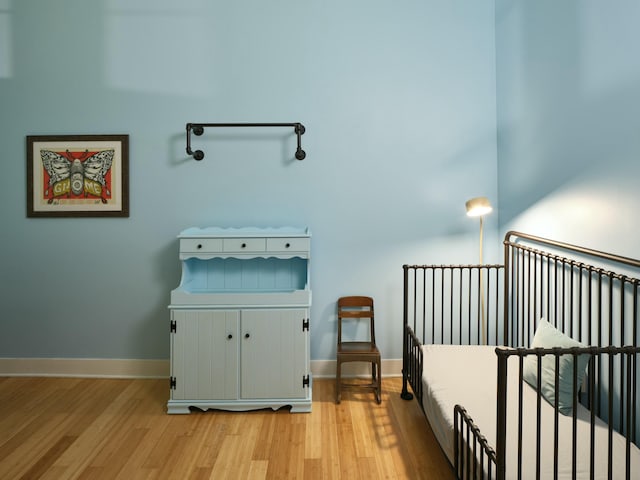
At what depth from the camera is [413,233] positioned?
139 inches

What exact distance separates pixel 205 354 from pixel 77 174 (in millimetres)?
1631

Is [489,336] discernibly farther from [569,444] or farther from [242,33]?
[242,33]

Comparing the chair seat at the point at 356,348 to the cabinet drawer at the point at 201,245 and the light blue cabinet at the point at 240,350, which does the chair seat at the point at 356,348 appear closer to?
the light blue cabinet at the point at 240,350

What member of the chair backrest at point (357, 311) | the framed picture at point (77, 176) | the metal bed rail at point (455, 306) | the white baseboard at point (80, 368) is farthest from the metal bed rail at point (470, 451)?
the framed picture at point (77, 176)

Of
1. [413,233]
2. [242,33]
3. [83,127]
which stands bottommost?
[413,233]

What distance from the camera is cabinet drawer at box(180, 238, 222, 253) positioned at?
10.2 feet

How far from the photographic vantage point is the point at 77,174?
11.5 feet

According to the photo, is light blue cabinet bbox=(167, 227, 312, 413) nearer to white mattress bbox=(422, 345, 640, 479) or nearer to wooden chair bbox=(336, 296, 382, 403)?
wooden chair bbox=(336, 296, 382, 403)

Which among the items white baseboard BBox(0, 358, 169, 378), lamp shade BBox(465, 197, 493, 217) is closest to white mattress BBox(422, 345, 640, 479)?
lamp shade BBox(465, 197, 493, 217)

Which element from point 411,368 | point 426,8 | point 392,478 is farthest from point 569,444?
point 426,8

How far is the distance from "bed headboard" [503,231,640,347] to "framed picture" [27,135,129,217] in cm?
268

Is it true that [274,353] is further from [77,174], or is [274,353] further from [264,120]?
[77,174]

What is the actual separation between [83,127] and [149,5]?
3.18 ft

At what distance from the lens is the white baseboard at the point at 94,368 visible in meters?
3.58
